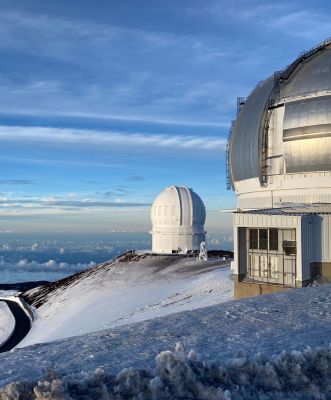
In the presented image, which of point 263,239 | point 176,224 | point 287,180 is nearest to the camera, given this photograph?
point 263,239

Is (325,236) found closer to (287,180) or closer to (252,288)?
(287,180)

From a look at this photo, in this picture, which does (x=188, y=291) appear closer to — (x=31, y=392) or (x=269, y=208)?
(x=269, y=208)

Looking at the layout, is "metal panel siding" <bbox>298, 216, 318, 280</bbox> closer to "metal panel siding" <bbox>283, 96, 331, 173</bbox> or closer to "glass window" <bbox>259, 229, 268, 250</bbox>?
"glass window" <bbox>259, 229, 268, 250</bbox>

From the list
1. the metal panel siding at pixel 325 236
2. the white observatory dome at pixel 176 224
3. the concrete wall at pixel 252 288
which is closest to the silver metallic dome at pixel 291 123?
the metal panel siding at pixel 325 236

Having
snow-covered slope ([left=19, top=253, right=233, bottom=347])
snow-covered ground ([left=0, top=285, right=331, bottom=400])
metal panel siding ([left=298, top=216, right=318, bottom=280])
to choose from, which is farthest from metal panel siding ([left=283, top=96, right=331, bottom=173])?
snow-covered ground ([left=0, top=285, right=331, bottom=400])

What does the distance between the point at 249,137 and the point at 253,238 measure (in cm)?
492

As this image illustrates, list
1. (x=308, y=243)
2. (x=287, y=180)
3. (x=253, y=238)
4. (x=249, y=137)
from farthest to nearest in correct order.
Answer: (x=249, y=137) → (x=287, y=180) → (x=253, y=238) → (x=308, y=243)

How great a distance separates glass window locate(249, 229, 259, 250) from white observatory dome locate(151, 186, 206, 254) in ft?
83.2

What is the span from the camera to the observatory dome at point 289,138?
64.3 ft

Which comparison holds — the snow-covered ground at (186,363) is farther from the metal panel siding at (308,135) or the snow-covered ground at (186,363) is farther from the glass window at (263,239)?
the metal panel siding at (308,135)

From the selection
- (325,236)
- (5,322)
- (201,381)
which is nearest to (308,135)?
(325,236)

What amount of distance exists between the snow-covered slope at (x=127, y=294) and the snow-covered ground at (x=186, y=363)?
1563 cm

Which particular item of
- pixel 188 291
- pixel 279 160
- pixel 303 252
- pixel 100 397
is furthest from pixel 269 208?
pixel 100 397

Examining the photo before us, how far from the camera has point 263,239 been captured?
64.2ft
